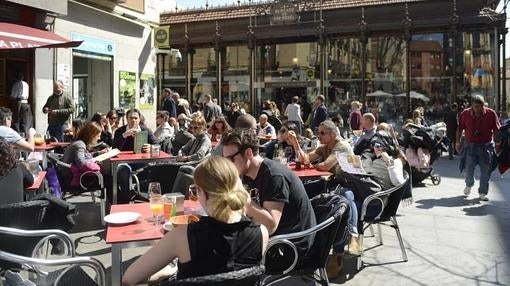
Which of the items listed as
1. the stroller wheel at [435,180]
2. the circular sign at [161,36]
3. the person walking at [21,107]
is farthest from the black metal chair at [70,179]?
the circular sign at [161,36]

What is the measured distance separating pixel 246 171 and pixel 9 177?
5.88ft

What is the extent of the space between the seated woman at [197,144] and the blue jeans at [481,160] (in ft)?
14.8

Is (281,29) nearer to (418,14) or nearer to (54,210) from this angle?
(418,14)

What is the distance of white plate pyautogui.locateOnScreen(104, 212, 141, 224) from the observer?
10.8 feet

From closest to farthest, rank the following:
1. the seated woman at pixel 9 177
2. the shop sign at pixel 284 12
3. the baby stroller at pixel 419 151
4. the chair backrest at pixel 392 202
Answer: the seated woman at pixel 9 177 → the chair backrest at pixel 392 202 → the baby stroller at pixel 419 151 → the shop sign at pixel 284 12

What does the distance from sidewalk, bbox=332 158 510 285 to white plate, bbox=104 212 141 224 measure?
Answer: 2038 mm

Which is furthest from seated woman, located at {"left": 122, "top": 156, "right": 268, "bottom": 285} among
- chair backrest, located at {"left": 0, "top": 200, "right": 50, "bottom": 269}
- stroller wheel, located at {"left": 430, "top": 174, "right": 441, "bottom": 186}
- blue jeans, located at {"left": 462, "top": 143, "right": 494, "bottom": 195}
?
stroller wheel, located at {"left": 430, "top": 174, "right": 441, "bottom": 186}

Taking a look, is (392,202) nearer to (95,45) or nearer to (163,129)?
(163,129)

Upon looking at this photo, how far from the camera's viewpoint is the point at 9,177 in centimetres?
382

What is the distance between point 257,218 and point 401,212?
468 cm

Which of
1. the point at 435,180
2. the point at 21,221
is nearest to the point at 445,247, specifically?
the point at 21,221

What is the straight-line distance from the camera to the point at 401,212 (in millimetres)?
7395

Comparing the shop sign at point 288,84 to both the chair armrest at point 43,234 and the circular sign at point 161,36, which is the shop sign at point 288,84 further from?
the chair armrest at point 43,234

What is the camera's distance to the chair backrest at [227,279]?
2037 mm
